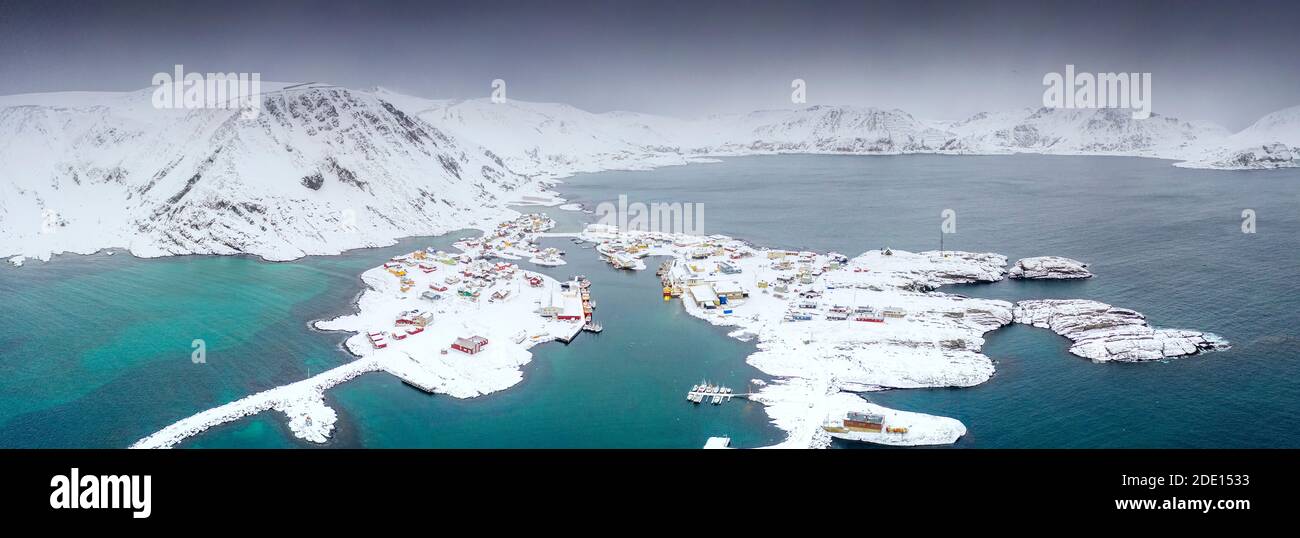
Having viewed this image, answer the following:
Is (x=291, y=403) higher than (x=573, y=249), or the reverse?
(x=573, y=249)

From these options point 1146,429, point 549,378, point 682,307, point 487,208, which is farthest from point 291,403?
point 487,208

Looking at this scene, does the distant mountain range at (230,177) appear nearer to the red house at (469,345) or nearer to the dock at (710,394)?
the red house at (469,345)

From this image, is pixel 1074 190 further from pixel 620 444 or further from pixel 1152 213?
pixel 620 444

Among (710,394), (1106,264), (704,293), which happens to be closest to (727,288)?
(704,293)

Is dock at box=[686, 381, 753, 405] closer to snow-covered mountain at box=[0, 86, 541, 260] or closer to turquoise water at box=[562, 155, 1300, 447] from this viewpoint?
turquoise water at box=[562, 155, 1300, 447]
